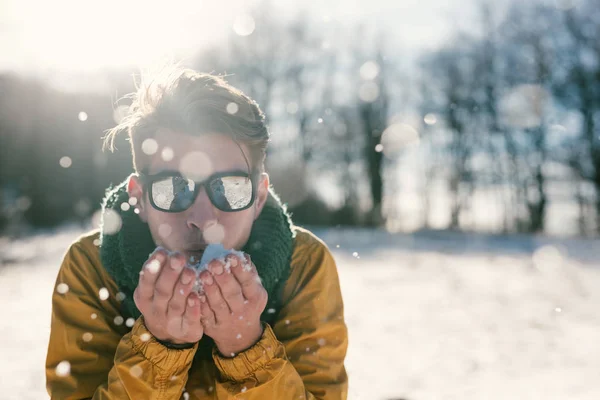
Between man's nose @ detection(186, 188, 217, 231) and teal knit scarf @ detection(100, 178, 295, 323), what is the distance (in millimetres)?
285

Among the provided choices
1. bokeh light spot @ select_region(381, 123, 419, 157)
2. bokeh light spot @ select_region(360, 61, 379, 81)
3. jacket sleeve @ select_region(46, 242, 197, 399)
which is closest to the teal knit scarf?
jacket sleeve @ select_region(46, 242, 197, 399)

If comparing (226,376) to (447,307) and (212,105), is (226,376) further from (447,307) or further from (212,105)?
(447,307)

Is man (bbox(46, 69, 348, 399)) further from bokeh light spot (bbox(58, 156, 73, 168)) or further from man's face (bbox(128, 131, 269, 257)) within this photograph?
bokeh light spot (bbox(58, 156, 73, 168))

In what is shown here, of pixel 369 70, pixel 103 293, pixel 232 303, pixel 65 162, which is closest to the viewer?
pixel 232 303

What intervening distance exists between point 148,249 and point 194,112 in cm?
61

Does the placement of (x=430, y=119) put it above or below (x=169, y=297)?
above

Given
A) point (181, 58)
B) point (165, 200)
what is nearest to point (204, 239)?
point (165, 200)

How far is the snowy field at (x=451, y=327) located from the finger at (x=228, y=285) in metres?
2.63

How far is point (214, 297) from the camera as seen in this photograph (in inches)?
61.7

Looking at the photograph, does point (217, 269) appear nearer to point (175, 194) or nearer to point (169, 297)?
point (169, 297)

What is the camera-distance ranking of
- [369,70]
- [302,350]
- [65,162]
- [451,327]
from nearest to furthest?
1. [302,350]
2. [451,327]
3. [65,162]
4. [369,70]

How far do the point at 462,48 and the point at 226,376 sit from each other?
2676cm

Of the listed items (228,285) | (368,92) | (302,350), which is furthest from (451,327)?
(368,92)

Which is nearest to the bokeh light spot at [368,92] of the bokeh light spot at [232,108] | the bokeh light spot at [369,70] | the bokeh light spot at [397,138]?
the bokeh light spot at [369,70]
